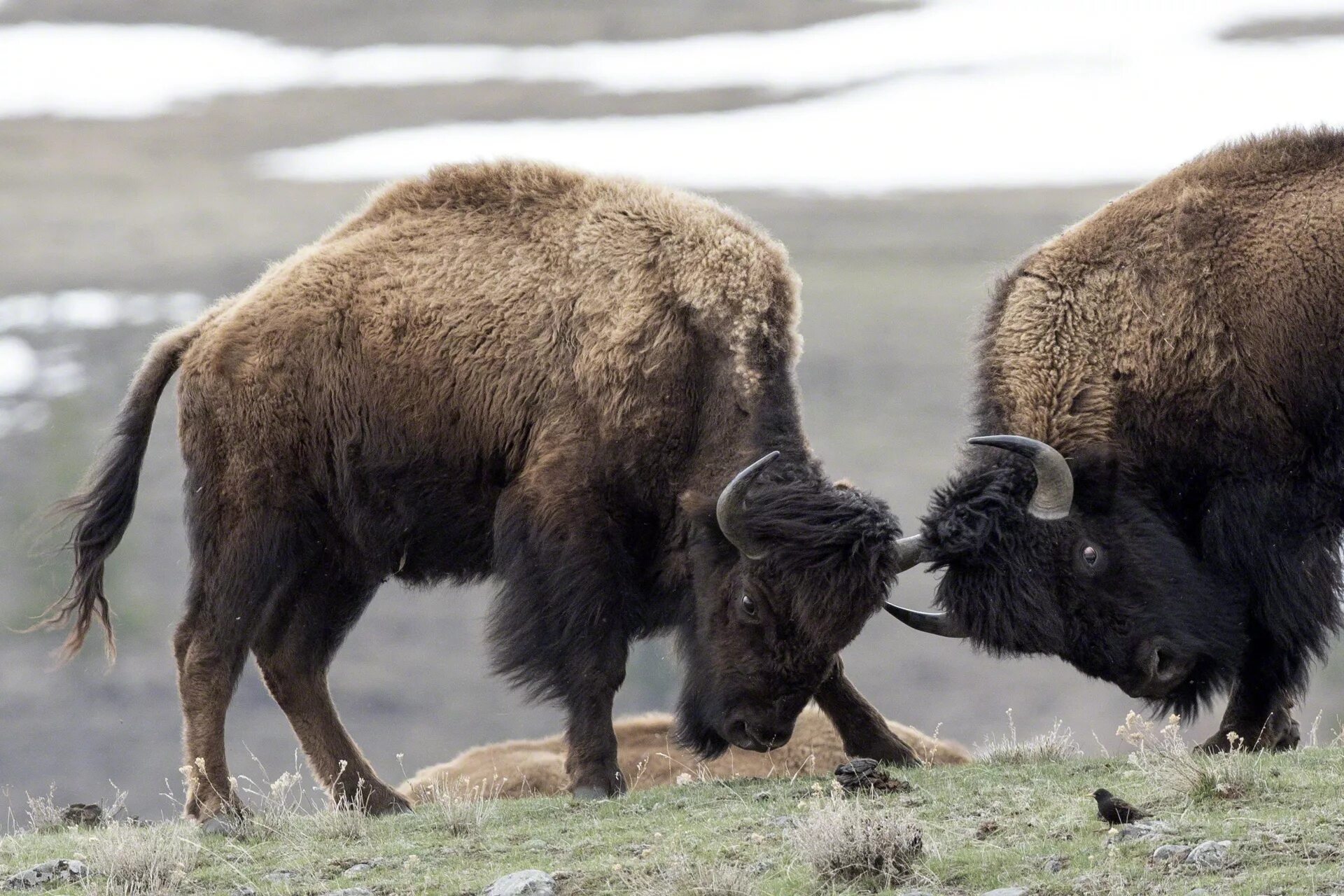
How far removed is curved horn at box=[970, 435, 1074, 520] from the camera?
7.30m

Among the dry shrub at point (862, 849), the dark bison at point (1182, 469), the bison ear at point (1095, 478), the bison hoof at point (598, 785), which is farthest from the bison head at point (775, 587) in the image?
the dry shrub at point (862, 849)

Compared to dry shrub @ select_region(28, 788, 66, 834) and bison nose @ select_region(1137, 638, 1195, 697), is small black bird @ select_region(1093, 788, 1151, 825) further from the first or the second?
dry shrub @ select_region(28, 788, 66, 834)

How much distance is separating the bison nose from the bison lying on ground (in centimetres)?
153

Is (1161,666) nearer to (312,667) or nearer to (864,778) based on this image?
(864,778)

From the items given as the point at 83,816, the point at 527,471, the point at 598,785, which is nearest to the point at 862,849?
the point at 598,785

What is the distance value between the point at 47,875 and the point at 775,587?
9.65 ft

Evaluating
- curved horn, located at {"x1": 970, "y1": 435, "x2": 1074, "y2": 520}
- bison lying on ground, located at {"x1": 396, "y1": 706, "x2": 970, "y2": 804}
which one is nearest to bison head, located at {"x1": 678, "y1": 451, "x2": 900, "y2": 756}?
curved horn, located at {"x1": 970, "y1": 435, "x2": 1074, "y2": 520}

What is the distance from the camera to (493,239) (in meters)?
8.23

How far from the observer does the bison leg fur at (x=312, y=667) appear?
8172 millimetres

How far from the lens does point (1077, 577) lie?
7461 millimetres

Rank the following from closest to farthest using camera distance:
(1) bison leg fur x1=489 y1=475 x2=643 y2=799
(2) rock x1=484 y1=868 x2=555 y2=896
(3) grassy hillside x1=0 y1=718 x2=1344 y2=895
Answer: (3) grassy hillside x1=0 y1=718 x2=1344 y2=895
(2) rock x1=484 y1=868 x2=555 y2=896
(1) bison leg fur x1=489 y1=475 x2=643 y2=799

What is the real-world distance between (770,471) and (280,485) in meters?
2.21

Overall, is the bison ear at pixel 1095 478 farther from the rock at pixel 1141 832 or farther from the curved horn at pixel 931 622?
the rock at pixel 1141 832

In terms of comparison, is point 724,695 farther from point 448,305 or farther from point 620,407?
point 448,305
